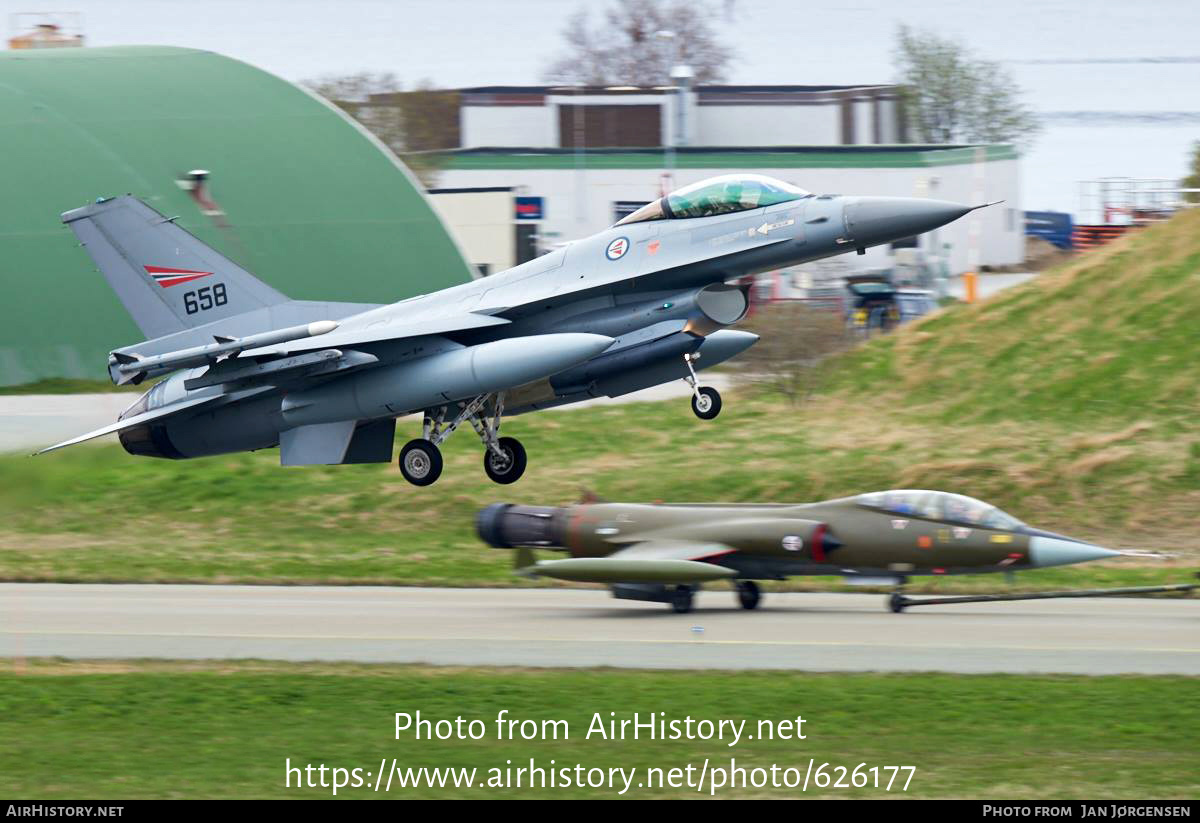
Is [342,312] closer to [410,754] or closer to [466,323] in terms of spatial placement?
[466,323]

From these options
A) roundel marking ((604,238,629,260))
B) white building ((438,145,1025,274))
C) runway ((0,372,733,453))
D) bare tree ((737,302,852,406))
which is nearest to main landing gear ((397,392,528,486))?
roundel marking ((604,238,629,260))

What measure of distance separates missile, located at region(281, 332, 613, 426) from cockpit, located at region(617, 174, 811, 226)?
2.18 meters

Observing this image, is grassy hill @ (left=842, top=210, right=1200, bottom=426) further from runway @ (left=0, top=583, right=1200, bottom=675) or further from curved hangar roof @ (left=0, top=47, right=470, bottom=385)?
curved hangar roof @ (left=0, top=47, right=470, bottom=385)

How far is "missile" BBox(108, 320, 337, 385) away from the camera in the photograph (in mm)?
26266

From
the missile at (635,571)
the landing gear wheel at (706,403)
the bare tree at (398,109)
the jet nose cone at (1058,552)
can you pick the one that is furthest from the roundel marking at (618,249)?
the bare tree at (398,109)

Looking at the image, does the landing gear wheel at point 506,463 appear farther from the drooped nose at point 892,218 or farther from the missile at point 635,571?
the drooped nose at point 892,218

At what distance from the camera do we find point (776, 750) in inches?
724

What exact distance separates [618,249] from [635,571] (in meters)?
5.42

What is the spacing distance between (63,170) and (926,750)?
114ft

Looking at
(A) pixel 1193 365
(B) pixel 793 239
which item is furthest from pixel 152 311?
(A) pixel 1193 365

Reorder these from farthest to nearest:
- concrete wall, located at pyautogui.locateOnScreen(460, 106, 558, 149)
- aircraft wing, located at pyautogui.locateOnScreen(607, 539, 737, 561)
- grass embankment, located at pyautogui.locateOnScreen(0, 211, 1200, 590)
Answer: concrete wall, located at pyautogui.locateOnScreen(460, 106, 558, 149), grass embankment, located at pyautogui.locateOnScreen(0, 211, 1200, 590), aircraft wing, located at pyautogui.locateOnScreen(607, 539, 737, 561)

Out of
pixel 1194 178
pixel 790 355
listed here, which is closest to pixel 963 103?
pixel 1194 178

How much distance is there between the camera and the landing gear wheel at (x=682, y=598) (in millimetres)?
29172

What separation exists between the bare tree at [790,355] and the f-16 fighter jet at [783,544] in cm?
1548
